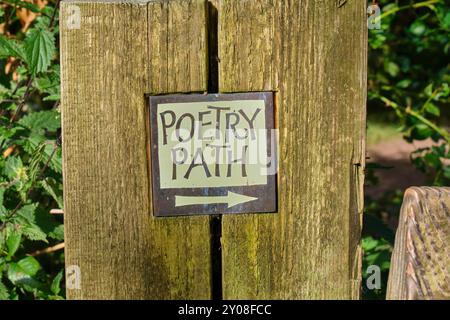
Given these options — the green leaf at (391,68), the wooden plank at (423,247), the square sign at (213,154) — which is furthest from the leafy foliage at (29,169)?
the green leaf at (391,68)

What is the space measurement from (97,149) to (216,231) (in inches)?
14.5

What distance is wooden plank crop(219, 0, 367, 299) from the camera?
1.84 m

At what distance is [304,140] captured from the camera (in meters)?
1.86

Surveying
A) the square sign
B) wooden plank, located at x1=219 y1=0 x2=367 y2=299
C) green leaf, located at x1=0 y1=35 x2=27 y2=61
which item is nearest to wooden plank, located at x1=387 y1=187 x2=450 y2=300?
wooden plank, located at x1=219 y1=0 x2=367 y2=299

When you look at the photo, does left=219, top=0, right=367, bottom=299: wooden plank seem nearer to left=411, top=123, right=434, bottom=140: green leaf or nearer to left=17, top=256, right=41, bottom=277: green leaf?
left=17, top=256, right=41, bottom=277: green leaf

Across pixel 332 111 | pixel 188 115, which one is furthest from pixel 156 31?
pixel 332 111

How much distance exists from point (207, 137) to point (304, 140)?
0.25 meters

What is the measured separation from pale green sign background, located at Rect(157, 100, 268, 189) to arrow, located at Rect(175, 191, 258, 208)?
0.15 feet

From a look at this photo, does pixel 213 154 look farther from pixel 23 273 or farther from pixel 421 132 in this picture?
pixel 421 132

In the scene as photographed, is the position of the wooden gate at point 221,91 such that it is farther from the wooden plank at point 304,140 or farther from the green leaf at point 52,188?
the green leaf at point 52,188

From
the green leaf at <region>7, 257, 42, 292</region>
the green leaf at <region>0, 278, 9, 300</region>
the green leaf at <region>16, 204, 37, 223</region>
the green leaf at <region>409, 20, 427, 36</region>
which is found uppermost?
the green leaf at <region>409, 20, 427, 36</region>

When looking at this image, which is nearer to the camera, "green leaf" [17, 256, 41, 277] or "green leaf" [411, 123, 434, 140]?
"green leaf" [17, 256, 41, 277]

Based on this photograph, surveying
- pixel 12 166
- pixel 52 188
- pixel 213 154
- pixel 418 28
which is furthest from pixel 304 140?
pixel 418 28
